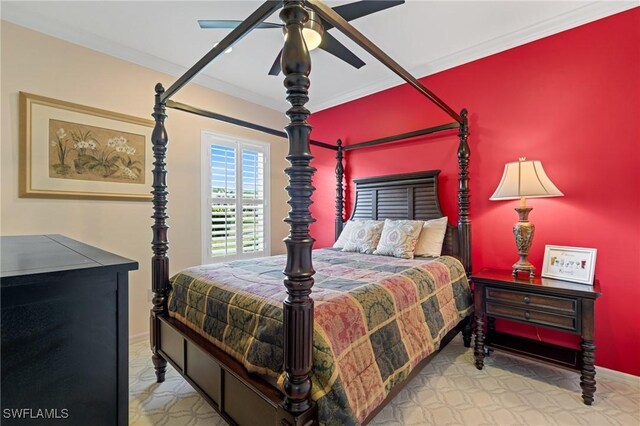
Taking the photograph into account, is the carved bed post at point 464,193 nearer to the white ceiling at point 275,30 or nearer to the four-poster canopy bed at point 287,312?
the four-poster canopy bed at point 287,312

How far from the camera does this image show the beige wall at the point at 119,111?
225cm

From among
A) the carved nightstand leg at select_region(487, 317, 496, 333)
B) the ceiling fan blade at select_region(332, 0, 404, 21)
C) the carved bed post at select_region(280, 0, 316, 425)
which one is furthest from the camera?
the carved nightstand leg at select_region(487, 317, 496, 333)

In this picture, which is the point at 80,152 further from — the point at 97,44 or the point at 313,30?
the point at 313,30

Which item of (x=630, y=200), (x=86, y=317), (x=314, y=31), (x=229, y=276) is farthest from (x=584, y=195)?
(x=86, y=317)

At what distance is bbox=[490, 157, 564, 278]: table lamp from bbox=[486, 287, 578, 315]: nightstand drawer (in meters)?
0.21

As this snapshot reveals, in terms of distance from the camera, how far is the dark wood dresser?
0.70 meters

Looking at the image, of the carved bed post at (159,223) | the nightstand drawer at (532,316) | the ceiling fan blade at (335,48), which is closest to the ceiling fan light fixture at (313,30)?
the ceiling fan blade at (335,48)

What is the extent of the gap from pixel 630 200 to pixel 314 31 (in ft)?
8.34

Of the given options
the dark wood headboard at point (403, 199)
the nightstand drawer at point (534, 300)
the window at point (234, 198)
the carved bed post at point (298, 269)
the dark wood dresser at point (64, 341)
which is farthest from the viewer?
the window at point (234, 198)

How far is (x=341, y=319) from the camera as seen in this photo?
1.33 metres

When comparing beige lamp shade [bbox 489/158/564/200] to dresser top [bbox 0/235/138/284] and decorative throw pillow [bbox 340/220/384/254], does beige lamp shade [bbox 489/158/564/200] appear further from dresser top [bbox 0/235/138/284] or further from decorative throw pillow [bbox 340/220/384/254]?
dresser top [bbox 0/235/138/284]

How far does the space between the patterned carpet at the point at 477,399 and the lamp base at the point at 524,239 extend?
78cm

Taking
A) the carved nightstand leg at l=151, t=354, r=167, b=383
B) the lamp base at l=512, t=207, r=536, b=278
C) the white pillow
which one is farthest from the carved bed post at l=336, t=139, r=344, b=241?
the carved nightstand leg at l=151, t=354, r=167, b=383

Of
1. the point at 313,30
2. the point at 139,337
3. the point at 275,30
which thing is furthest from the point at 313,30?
the point at 139,337
